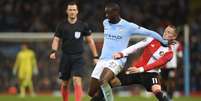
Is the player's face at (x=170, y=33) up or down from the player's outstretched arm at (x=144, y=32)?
down

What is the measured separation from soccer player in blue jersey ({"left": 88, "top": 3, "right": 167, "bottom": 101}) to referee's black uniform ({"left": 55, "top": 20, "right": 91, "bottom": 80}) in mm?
1935

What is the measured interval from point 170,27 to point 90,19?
16.4 m

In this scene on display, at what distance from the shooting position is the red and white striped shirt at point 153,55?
1360 cm

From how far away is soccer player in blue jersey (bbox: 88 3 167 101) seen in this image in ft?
44.3

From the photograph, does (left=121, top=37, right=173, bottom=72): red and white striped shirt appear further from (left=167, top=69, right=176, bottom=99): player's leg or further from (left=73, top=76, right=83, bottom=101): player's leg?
(left=167, top=69, right=176, bottom=99): player's leg

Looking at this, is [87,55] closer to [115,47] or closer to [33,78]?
[33,78]

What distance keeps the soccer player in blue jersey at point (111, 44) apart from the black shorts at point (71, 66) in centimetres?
188

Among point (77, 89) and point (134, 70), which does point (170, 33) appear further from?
point (77, 89)

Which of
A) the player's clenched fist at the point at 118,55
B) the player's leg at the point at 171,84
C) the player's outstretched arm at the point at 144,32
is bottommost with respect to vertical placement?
the player's leg at the point at 171,84

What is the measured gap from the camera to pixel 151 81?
45.5 feet

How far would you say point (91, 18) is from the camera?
1198 inches

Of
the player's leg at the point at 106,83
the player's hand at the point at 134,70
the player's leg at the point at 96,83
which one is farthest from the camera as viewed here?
the player's leg at the point at 96,83

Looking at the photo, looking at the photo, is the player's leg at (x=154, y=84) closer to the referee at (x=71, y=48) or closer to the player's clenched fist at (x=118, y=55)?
the player's clenched fist at (x=118, y=55)

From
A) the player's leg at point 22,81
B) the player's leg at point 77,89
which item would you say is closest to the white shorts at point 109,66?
the player's leg at point 77,89
